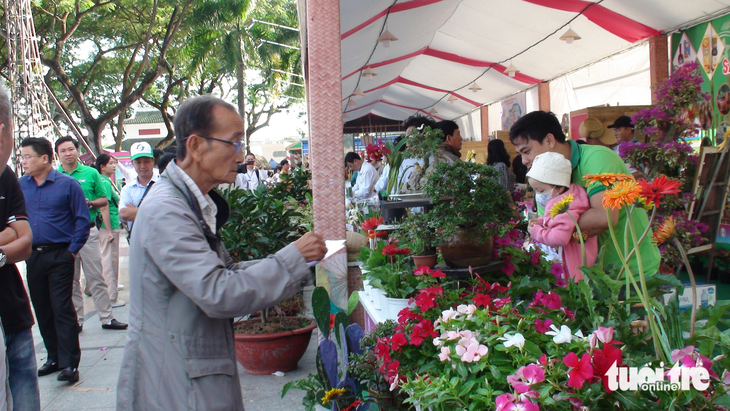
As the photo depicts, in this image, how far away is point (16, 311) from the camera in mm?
2727

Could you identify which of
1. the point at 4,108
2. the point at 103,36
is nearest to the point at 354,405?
the point at 4,108

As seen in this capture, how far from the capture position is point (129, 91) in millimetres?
22203

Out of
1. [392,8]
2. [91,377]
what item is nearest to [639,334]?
[91,377]

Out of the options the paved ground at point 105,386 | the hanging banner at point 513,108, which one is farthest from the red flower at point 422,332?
the hanging banner at point 513,108

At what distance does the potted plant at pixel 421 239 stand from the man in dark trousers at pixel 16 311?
1837 mm

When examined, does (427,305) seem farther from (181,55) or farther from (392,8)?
(181,55)

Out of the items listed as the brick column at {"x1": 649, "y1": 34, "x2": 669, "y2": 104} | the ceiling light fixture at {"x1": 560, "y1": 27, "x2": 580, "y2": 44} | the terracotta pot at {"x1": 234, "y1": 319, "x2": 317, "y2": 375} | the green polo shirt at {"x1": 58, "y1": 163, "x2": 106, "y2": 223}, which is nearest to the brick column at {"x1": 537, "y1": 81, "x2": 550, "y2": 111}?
the ceiling light fixture at {"x1": 560, "y1": 27, "x2": 580, "y2": 44}

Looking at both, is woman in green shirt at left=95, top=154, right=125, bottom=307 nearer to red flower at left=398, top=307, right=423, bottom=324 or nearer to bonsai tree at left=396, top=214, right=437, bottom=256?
bonsai tree at left=396, top=214, right=437, bottom=256

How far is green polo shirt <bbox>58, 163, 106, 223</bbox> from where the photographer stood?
6238 millimetres

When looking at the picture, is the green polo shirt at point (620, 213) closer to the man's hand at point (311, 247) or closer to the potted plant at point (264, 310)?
the man's hand at point (311, 247)

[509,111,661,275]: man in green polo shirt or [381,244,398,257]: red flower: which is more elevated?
[509,111,661,275]: man in green polo shirt

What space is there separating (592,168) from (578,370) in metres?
1.26

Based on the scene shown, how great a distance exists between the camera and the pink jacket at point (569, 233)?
2.29 meters

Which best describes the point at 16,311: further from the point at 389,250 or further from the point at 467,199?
the point at 467,199
